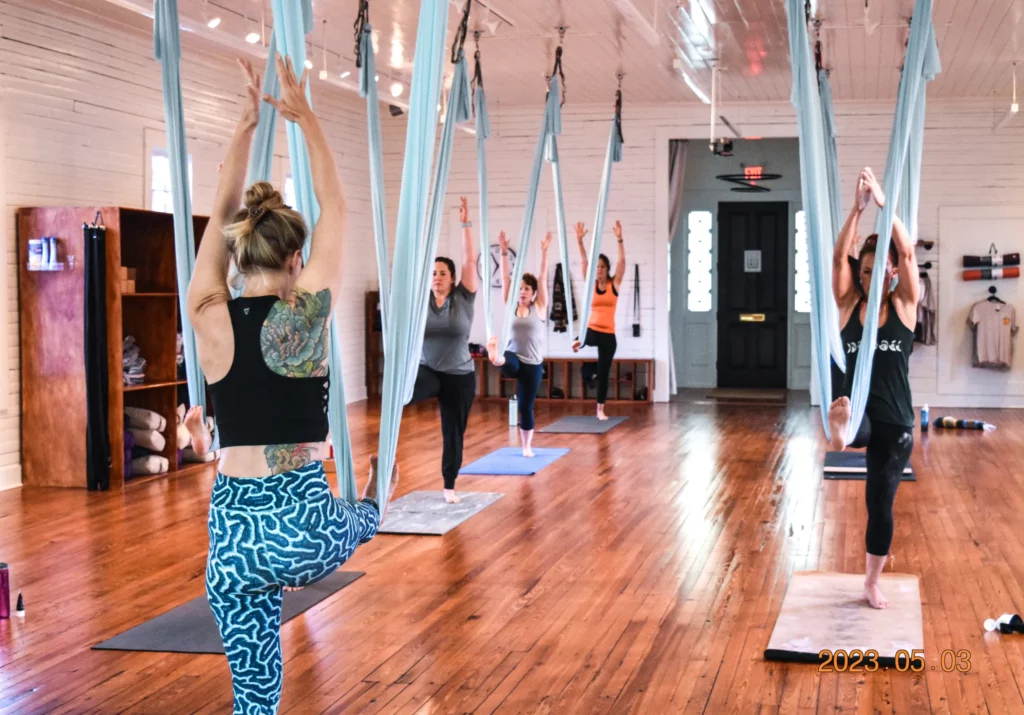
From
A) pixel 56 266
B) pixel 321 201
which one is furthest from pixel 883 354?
pixel 56 266

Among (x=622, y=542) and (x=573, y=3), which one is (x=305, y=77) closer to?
(x=622, y=542)

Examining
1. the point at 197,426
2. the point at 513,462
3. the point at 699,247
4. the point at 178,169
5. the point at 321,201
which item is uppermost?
the point at 699,247

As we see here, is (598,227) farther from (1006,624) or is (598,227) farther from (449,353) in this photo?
(1006,624)

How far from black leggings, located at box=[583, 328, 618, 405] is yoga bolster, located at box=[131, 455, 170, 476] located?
4.50m

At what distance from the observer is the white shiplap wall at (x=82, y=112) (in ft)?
24.5

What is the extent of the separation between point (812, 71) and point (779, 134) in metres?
8.84

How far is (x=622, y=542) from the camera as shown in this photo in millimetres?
5828

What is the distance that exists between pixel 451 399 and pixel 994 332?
774cm

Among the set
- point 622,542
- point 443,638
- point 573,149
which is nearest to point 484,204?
point 622,542

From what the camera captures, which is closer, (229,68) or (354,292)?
(229,68)

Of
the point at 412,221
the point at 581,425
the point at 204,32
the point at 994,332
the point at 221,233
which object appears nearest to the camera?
the point at 221,233

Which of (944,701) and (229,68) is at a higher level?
(229,68)

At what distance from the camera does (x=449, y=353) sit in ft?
21.2

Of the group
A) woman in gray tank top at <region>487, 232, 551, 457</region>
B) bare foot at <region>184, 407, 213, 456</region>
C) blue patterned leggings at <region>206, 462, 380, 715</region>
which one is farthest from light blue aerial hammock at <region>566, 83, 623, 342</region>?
blue patterned leggings at <region>206, 462, 380, 715</region>
